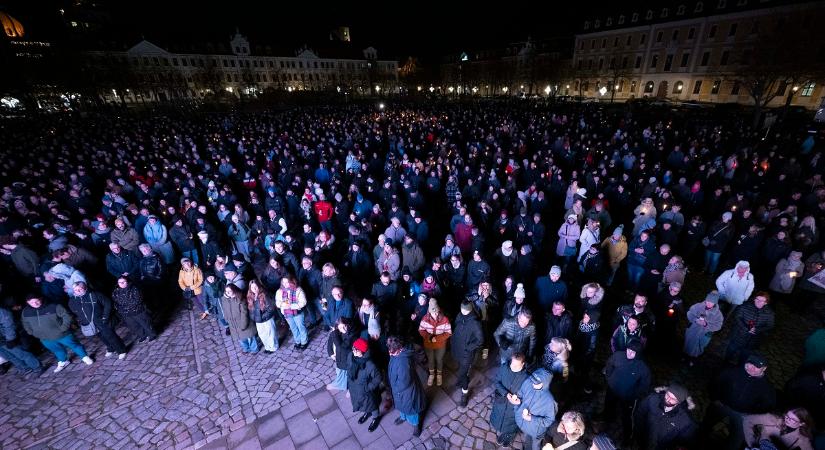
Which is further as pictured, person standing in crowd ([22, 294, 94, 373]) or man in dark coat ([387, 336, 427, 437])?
person standing in crowd ([22, 294, 94, 373])

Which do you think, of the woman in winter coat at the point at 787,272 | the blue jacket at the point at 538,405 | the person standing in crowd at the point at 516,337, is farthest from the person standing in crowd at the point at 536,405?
the woman in winter coat at the point at 787,272

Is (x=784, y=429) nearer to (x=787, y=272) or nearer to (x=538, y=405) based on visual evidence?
(x=538, y=405)

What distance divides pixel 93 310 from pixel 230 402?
3030mm

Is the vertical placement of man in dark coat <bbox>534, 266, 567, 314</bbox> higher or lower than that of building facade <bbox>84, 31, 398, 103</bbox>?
lower

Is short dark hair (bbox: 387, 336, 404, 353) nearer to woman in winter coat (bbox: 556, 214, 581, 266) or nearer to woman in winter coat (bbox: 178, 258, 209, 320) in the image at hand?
woman in winter coat (bbox: 178, 258, 209, 320)

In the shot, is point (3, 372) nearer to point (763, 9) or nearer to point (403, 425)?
point (403, 425)

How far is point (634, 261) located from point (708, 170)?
23.1 feet

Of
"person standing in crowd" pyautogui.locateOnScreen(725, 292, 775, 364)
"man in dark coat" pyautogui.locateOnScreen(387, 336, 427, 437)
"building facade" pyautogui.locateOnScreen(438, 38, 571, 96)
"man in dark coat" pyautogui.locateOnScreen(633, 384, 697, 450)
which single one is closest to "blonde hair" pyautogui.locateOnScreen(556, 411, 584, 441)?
"man in dark coat" pyautogui.locateOnScreen(633, 384, 697, 450)

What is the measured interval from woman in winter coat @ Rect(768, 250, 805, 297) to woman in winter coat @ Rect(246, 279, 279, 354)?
30.1 ft

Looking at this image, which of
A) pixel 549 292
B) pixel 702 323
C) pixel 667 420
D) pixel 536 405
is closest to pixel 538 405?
pixel 536 405

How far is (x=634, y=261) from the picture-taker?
23.6ft

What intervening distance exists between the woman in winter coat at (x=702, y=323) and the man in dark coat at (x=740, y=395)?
44.9 inches

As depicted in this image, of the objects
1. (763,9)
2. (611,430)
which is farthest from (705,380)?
(763,9)

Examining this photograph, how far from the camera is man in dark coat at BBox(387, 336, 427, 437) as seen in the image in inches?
173
